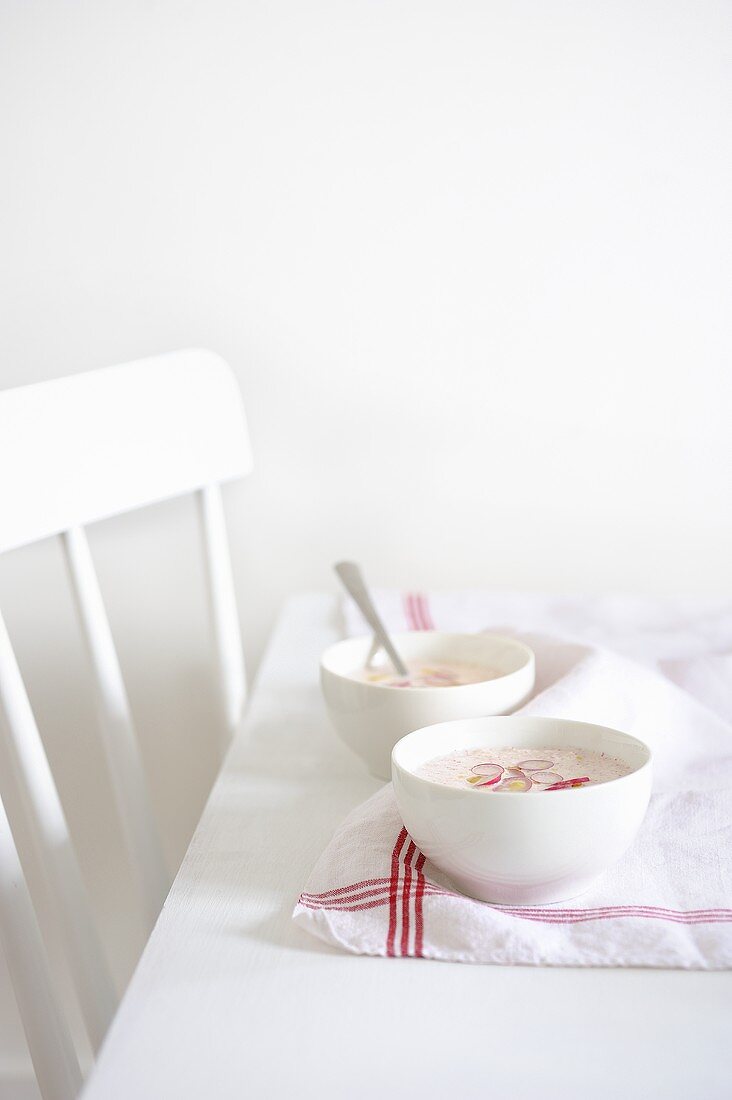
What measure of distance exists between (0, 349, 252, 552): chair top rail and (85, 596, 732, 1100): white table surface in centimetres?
35

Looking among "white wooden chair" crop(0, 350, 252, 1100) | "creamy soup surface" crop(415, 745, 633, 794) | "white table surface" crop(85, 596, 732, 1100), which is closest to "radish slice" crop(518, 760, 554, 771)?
"creamy soup surface" crop(415, 745, 633, 794)

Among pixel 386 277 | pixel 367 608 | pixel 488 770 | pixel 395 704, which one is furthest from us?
pixel 386 277

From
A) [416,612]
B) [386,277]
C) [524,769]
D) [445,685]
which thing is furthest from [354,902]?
[386,277]

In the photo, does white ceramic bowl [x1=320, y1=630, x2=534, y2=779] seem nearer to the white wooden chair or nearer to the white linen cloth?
the white linen cloth

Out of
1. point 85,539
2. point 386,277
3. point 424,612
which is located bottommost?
point 424,612

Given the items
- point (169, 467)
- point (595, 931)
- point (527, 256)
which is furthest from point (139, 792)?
point (527, 256)

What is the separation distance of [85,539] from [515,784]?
50cm

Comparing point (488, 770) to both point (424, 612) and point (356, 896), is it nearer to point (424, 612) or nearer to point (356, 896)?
point (356, 896)

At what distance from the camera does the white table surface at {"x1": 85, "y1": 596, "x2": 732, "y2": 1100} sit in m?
0.38

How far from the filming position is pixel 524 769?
20.6 inches

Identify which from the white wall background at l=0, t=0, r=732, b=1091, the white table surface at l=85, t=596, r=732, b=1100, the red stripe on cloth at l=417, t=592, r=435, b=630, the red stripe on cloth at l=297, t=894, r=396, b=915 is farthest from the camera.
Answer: the white wall background at l=0, t=0, r=732, b=1091

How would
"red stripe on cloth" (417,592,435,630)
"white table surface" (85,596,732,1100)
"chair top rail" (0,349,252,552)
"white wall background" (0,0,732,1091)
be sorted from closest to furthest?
"white table surface" (85,596,732,1100)
"chair top rail" (0,349,252,552)
"red stripe on cloth" (417,592,435,630)
"white wall background" (0,0,732,1091)

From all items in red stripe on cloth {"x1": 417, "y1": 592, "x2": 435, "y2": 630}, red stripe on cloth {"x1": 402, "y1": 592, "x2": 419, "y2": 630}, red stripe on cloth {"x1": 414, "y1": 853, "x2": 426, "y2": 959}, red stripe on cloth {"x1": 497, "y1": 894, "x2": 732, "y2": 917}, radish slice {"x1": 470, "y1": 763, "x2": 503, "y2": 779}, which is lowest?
red stripe on cloth {"x1": 417, "y1": 592, "x2": 435, "y2": 630}

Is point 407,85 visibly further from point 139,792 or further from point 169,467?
point 139,792
